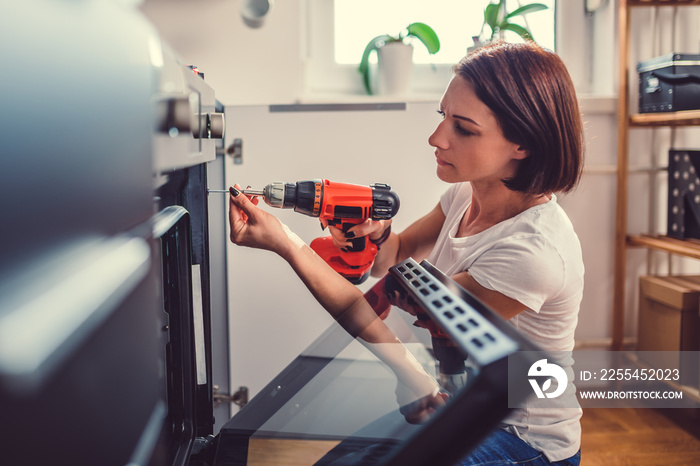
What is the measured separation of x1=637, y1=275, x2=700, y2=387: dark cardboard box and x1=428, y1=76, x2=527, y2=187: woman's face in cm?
111

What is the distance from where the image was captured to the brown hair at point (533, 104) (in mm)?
905

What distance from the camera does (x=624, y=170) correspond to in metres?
1.87

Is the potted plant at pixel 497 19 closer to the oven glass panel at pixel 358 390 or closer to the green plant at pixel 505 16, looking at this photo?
the green plant at pixel 505 16

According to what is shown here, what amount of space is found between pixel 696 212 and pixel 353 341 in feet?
5.42

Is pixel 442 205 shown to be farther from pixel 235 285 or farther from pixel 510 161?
pixel 235 285

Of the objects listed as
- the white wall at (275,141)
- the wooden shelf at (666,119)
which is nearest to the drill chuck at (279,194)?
the white wall at (275,141)

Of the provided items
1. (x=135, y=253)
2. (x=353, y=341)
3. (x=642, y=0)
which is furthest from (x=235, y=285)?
(x=642, y=0)

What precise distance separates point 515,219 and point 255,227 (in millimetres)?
453

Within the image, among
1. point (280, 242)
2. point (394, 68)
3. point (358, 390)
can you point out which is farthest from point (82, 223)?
point (394, 68)

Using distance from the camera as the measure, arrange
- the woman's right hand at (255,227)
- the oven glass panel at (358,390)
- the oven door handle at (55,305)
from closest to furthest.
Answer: the oven door handle at (55,305)
the oven glass panel at (358,390)
the woman's right hand at (255,227)

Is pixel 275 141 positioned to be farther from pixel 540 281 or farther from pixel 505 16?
pixel 540 281

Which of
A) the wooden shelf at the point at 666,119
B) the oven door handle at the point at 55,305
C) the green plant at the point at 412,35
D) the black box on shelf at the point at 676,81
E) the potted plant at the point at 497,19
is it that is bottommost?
the oven door handle at the point at 55,305

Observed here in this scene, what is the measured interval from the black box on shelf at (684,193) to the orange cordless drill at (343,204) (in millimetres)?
1266

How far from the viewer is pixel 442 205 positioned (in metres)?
1.31
